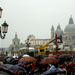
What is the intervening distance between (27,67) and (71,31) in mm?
113050

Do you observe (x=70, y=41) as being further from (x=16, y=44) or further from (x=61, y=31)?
(x=16, y=44)

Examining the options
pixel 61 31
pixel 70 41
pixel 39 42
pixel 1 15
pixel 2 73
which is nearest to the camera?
pixel 2 73

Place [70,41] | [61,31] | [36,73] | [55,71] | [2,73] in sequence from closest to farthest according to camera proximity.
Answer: [2,73] → [55,71] → [36,73] → [70,41] → [61,31]

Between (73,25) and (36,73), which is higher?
(73,25)

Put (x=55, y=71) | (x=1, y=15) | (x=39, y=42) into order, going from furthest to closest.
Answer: (x=39, y=42) < (x=1, y=15) < (x=55, y=71)

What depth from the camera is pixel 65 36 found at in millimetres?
125875

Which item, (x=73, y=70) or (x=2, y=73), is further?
(x=73, y=70)

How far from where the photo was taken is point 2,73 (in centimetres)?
548

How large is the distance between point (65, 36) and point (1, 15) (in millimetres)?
114928

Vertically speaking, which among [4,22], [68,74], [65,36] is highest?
[65,36]

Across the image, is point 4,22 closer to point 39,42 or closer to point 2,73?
point 2,73

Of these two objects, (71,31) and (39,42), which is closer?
(71,31)

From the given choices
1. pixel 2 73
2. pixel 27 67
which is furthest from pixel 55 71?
pixel 27 67

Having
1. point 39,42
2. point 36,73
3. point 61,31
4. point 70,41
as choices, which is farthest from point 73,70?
point 39,42
